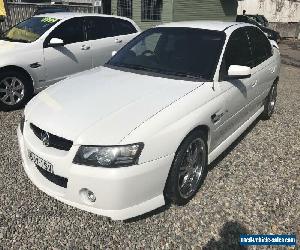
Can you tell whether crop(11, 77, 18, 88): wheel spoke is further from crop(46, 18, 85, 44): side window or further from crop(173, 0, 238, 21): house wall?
crop(173, 0, 238, 21): house wall

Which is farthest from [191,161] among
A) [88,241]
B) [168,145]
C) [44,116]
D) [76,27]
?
[76,27]

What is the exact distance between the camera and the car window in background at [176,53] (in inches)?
154

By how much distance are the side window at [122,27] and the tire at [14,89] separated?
7.98 ft

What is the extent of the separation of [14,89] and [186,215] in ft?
13.9

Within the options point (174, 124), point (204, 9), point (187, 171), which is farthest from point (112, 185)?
point (204, 9)

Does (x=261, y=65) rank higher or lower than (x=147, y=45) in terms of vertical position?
lower

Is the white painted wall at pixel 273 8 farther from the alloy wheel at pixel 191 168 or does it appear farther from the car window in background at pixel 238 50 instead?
the alloy wheel at pixel 191 168

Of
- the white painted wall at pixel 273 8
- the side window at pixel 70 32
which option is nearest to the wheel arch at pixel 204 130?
the side window at pixel 70 32

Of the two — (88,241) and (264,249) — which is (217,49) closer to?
(264,249)

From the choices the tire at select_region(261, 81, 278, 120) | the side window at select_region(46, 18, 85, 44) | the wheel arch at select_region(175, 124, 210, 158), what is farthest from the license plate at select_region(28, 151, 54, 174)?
the tire at select_region(261, 81, 278, 120)

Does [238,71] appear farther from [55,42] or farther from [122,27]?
[122,27]

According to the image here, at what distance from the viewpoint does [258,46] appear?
5086 millimetres

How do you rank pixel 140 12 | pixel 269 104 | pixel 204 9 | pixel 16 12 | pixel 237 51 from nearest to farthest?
pixel 237 51, pixel 269 104, pixel 16 12, pixel 140 12, pixel 204 9

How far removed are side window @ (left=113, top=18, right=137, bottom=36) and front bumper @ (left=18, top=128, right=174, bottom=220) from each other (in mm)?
5191
